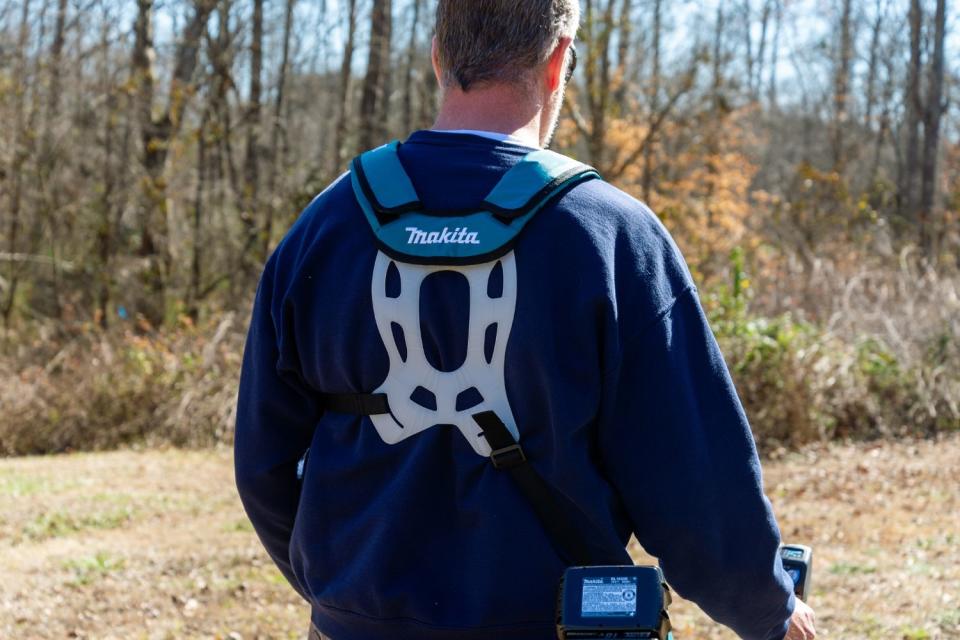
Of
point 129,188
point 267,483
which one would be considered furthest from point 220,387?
point 267,483

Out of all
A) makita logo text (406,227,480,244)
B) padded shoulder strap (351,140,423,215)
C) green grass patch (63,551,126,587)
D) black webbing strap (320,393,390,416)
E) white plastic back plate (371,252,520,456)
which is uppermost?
padded shoulder strap (351,140,423,215)

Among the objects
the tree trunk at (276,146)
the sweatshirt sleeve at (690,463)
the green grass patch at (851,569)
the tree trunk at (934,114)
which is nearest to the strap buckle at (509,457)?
the sweatshirt sleeve at (690,463)

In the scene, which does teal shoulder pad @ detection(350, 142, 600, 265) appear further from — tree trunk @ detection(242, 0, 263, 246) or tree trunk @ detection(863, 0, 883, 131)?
tree trunk @ detection(863, 0, 883, 131)

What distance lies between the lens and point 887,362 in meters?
9.97

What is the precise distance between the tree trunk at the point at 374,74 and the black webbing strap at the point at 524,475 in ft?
46.3

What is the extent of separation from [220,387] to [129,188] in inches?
191

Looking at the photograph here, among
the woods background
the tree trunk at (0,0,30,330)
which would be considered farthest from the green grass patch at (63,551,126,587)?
the tree trunk at (0,0,30,330)

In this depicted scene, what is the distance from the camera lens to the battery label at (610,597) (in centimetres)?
156

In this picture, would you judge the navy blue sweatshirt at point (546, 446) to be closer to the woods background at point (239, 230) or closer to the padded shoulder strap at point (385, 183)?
the padded shoulder strap at point (385, 183)

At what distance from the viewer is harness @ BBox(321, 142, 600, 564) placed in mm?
1693

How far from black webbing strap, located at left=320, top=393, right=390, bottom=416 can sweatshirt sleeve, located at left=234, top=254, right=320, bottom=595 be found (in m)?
0.09

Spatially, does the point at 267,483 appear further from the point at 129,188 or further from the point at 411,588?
the point at 129,188

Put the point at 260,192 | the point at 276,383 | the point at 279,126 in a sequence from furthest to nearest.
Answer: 1. the point at 279,126
2. the point at 260,192
3. the point at 276,383

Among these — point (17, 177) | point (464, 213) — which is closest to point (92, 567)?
point (464, 213)
